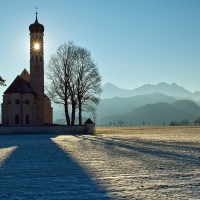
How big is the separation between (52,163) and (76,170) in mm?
1945

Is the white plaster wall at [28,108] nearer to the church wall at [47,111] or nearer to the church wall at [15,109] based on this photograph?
the church wall at [15,109]

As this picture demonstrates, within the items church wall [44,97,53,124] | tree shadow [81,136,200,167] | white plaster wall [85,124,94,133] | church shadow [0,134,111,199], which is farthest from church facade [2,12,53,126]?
church shadow [0,134,111,199]

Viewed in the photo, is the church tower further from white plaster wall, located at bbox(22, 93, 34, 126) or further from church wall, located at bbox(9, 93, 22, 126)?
church wall, located at bbox(9, 93, 22, 126)

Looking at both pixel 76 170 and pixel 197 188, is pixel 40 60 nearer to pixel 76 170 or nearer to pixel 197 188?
pixel 76 170

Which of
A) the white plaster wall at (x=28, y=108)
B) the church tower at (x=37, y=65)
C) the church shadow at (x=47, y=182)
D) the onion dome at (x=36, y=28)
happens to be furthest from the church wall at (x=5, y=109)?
the church shadow at (x=47, y=182)

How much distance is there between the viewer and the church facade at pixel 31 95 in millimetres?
45372

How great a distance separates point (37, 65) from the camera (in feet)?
165

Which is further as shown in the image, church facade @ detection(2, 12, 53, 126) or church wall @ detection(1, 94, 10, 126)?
church wall @ detection(1, 94, 10, 126)

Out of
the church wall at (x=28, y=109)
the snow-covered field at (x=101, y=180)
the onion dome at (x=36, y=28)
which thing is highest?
the onion dome at (x=36, y=28)

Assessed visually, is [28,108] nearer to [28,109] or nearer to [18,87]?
A: [28,109]

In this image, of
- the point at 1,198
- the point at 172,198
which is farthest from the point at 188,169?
the point at 1,198

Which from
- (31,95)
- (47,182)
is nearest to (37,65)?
(31,95)

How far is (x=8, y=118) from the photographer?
46.0 m

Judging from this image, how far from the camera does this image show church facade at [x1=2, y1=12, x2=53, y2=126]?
4537 cm
